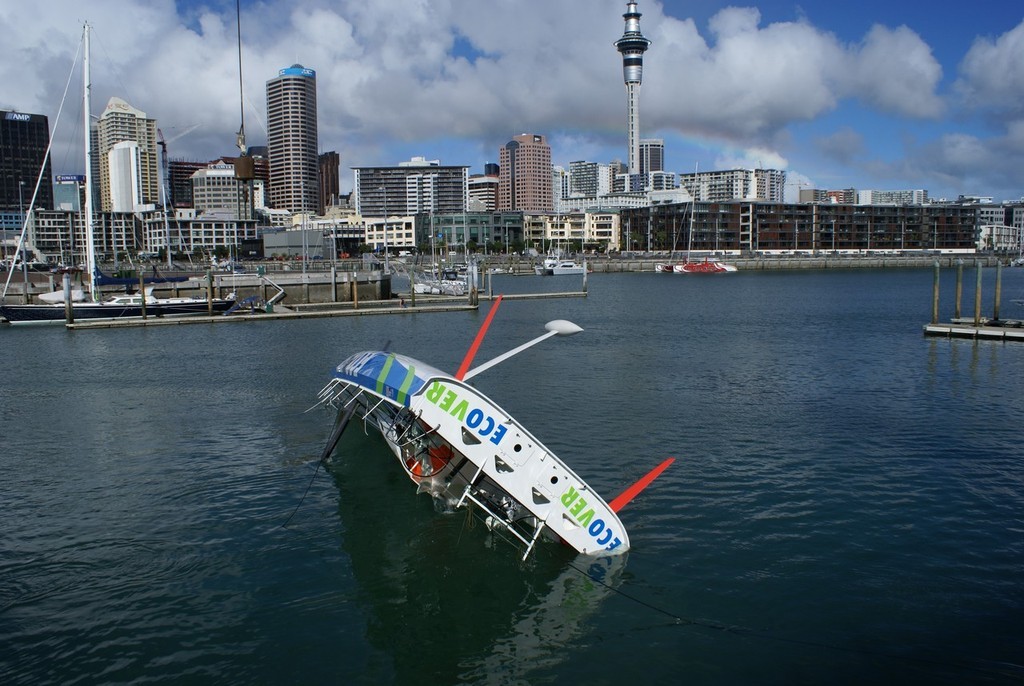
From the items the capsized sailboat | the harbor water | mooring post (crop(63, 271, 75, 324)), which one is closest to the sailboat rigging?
mooring post (crop(63, 271, 75, 324))

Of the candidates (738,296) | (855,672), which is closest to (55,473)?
(855,672)

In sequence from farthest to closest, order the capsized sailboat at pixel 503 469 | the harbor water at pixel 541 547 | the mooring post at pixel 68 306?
the mooring post at pixel 68 306
the capsized sailboat at pixel 503 469
the harbor water at pixel 541 547

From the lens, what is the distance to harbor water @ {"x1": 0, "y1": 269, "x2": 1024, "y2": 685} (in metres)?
13.3

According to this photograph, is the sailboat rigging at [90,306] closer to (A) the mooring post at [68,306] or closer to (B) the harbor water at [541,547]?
(A) the mooring post at [68,306]

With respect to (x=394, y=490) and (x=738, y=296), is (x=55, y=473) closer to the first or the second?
(x=394, y=490)

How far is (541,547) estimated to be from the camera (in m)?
17.0

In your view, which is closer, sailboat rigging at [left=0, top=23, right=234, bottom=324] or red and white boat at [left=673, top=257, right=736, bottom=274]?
sailboat rigging at [left=0, top=23, right=234, bottom=324]

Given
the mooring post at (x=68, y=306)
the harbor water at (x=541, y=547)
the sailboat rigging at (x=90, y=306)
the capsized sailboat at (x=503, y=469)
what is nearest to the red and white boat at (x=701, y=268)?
the sailboat rigging at (x=90, y=306)

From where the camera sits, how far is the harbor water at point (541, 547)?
43.5ft

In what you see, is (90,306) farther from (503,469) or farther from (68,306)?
(503,469)

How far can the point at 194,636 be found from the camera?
13.9 metres

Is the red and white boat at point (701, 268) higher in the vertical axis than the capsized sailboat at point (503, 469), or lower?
higher

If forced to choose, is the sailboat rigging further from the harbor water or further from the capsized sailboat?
Answer: the capsized sailboat

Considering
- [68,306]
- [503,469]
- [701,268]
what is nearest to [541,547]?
[503,469]
